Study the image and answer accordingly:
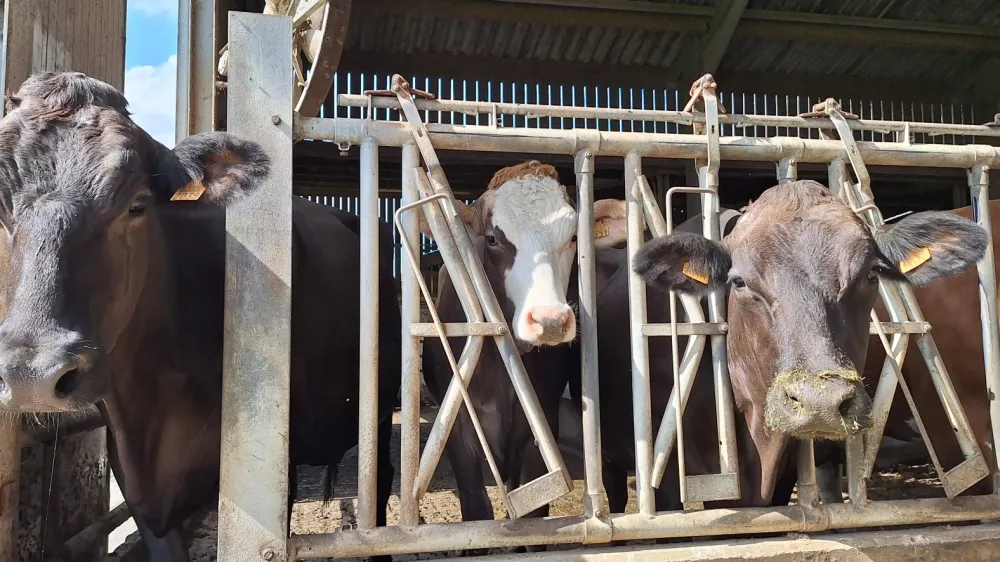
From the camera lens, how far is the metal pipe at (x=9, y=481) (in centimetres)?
243

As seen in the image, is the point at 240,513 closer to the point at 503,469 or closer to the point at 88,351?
the point at 88,351

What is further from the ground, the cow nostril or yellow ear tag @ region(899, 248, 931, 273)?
yellow ear tag @ region(899, 248, 931, 273)

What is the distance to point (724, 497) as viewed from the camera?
2455 mm

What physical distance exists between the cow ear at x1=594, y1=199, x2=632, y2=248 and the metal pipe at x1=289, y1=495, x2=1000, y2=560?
1452 millimetres

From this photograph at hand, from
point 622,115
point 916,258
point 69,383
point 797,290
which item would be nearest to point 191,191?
point 69,383

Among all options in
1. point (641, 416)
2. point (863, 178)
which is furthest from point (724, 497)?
point (863, 178)

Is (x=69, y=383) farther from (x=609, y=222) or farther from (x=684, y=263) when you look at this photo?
(x=609, y=222)

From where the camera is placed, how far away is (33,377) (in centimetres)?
178

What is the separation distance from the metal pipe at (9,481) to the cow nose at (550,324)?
1.86 meters

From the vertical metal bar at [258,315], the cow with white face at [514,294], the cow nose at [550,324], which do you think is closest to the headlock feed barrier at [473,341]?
the vertical metal bar at [258,315]

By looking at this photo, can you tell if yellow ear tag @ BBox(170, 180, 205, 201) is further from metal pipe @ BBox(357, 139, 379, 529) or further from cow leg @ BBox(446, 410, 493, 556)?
cow leg @ BBox(446, 410, 493, 556)

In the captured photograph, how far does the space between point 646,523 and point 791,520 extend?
545 mm

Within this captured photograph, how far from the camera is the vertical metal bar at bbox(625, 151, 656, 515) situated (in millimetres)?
2457

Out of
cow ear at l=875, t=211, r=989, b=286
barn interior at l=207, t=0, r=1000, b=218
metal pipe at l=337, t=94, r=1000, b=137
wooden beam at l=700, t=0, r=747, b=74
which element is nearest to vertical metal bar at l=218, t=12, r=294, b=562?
metal pipe at l=337, t=94, r=1000, b=137
